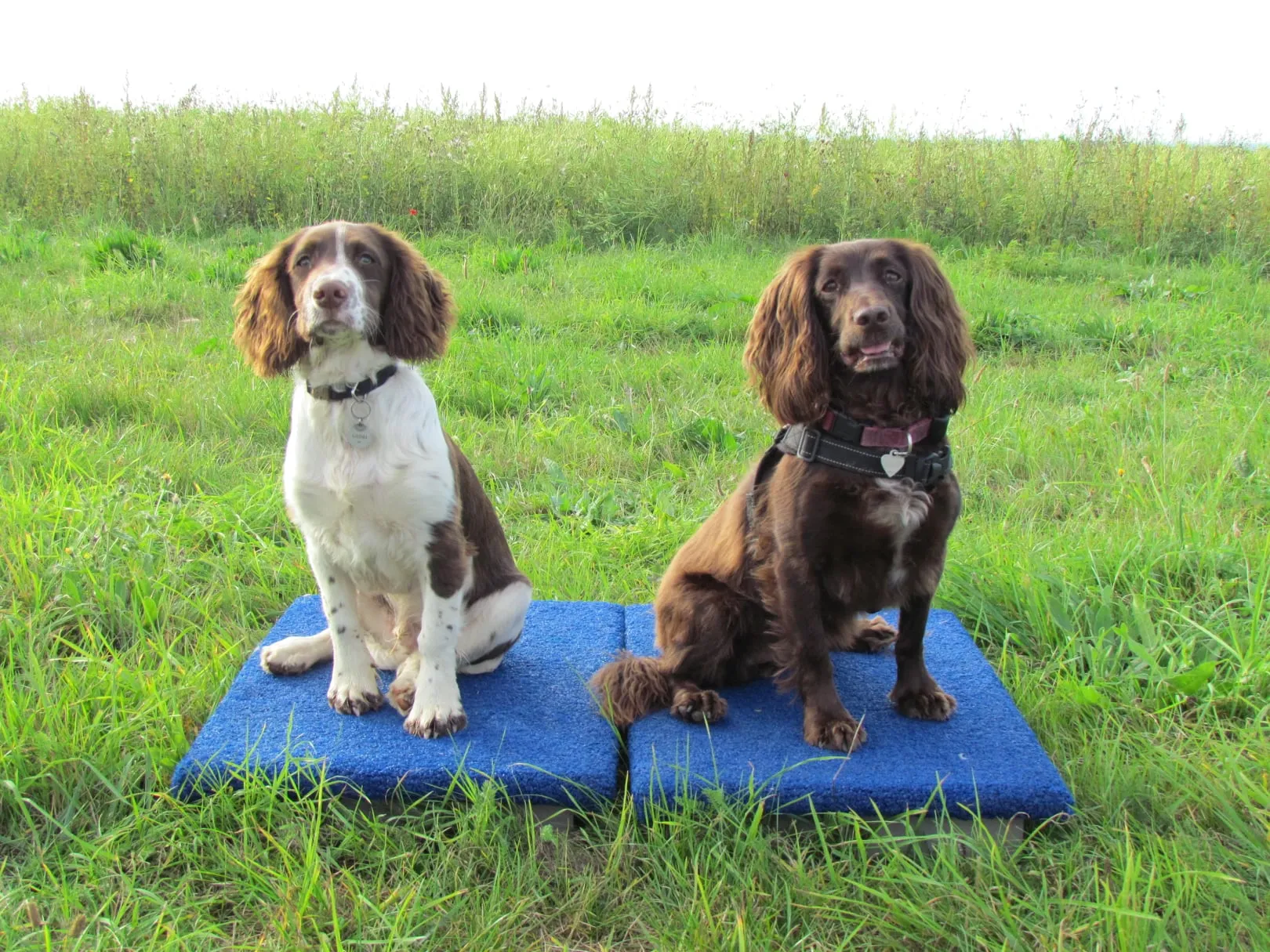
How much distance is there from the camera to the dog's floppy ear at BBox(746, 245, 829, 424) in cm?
240

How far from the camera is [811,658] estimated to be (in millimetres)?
2406

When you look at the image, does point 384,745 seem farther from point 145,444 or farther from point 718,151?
point 718,151

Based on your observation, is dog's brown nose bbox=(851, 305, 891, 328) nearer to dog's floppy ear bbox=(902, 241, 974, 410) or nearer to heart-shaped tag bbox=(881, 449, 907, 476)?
dog's floppy ear bbox=(902, 241, 974, 410)

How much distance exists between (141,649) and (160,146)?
6.82m

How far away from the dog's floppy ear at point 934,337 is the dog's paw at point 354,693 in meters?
1.58

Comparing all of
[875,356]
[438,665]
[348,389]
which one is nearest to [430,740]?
[438,665]

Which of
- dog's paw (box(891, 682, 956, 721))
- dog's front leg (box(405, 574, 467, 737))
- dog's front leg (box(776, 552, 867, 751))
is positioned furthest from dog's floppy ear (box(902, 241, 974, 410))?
dog's front leg (box(405, 574, 467, 737))

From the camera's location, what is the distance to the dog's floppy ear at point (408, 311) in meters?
2.43

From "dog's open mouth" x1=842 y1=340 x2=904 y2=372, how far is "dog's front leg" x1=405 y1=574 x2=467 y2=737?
3.69 ft

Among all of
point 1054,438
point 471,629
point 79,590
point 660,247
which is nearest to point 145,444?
point 79,590

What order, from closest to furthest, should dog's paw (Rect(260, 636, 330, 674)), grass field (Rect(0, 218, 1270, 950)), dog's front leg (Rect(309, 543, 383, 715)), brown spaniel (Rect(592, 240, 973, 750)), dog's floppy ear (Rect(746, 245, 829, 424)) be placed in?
1. grass field (Rect(0, 218, 1270, 950))
2. brown spaniel (Rect(592, 240, 973, 750))
3. dog's floppy ear (Rect(746, 245, 829, 424))
4. dog's front leg (Rect(309, 543, 383, 715))
5. dog's paw (Rect(260, 636, 330, 674))

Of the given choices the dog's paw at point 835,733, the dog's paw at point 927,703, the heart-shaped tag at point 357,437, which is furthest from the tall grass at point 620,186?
the dog's paw at point 835,733

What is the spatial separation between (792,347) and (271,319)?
1288mm

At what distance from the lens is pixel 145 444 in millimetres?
4180
